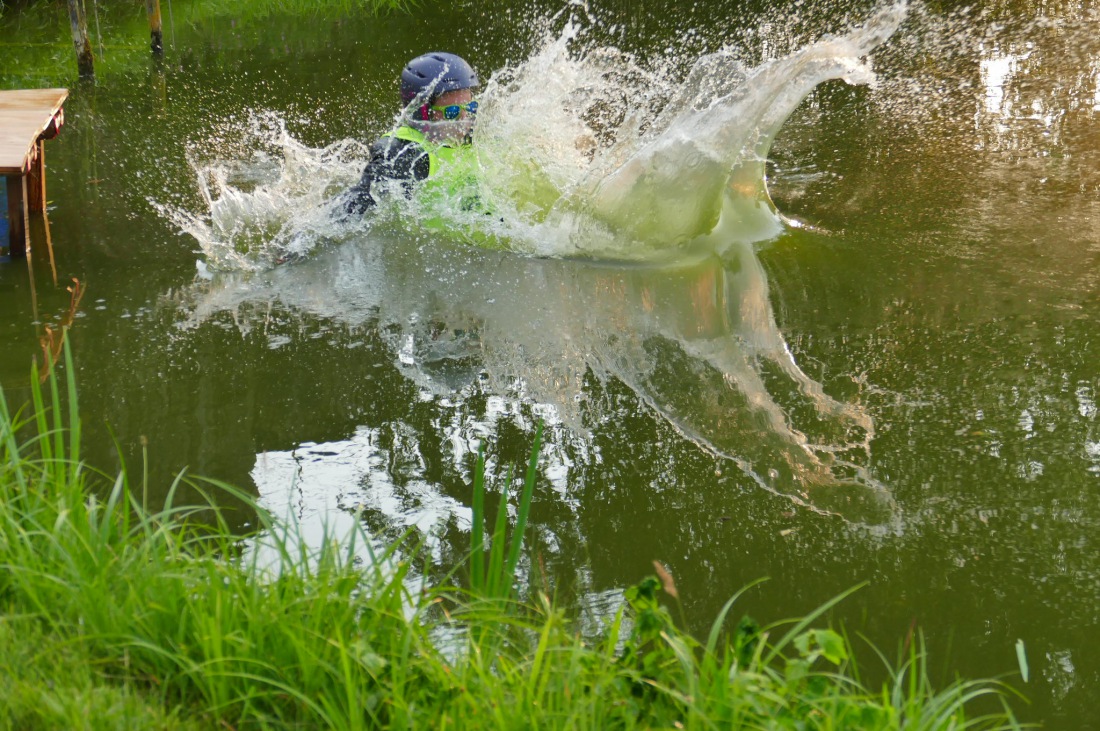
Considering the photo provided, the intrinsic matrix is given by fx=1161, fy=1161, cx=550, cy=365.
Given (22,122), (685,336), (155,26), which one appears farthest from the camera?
(155,26)

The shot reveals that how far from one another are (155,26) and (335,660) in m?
9.14

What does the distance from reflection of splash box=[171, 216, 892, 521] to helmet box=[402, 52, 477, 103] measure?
0.74m

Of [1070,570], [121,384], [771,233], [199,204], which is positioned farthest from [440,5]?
[1070,570]

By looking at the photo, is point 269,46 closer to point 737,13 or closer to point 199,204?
point 737,13

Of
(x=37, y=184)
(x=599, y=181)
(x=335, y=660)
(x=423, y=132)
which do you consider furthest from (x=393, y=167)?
(x=335, y=660)

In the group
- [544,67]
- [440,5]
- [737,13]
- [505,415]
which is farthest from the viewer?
[440,5]

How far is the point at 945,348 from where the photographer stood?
4.36 m

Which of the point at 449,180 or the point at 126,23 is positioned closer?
the point at 449,180

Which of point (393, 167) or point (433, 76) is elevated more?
point (433, 76)

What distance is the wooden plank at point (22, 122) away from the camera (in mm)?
5285

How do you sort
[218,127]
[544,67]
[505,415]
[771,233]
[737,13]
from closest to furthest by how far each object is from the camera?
[505,415]
[771,233]
[544,67]
[218,127]
[737,13]

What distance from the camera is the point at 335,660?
244 centimetres

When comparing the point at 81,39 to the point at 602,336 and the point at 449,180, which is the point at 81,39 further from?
the point at 602,336

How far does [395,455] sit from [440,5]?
9389mm
